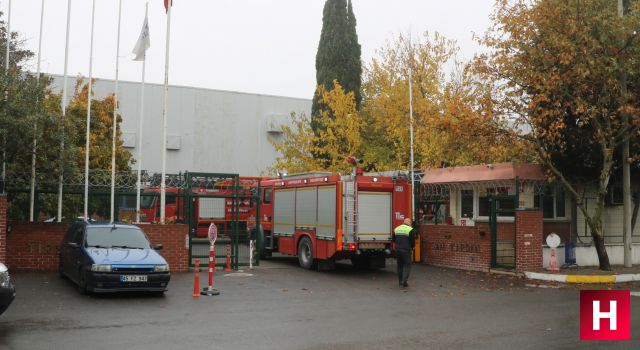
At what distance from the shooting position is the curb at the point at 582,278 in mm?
17344

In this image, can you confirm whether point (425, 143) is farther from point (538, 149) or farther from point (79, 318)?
point (79, 318)

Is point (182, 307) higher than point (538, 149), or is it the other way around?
point (538, 149)

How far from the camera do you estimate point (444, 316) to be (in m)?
11.5

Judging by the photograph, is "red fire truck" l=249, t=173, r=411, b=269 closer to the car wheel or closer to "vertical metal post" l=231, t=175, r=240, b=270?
"vertical metal post" l=231, t=175, r=240, b=270

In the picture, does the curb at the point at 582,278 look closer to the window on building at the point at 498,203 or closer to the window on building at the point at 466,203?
the window on building at the point at 498,203

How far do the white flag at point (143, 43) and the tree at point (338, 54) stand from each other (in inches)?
494

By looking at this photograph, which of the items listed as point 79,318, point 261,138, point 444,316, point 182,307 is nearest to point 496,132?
point 444,316

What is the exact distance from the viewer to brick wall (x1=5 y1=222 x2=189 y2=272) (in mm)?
17641

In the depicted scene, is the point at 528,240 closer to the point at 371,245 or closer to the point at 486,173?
A: the point at 486,173

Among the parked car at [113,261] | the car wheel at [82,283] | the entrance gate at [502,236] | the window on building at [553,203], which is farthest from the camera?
the window on building at [553,203]

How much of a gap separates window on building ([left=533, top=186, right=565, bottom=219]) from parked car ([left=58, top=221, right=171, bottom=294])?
14.0 m

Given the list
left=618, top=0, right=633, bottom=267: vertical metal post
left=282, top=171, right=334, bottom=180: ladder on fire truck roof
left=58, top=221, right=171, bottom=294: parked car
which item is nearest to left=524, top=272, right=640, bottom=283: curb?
left=618, top=0, right=633, bottom=267: vertical metal post

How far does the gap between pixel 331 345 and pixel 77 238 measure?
8120mm

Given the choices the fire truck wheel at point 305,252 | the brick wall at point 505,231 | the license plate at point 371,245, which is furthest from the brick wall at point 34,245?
the brick wall at point 505,231
